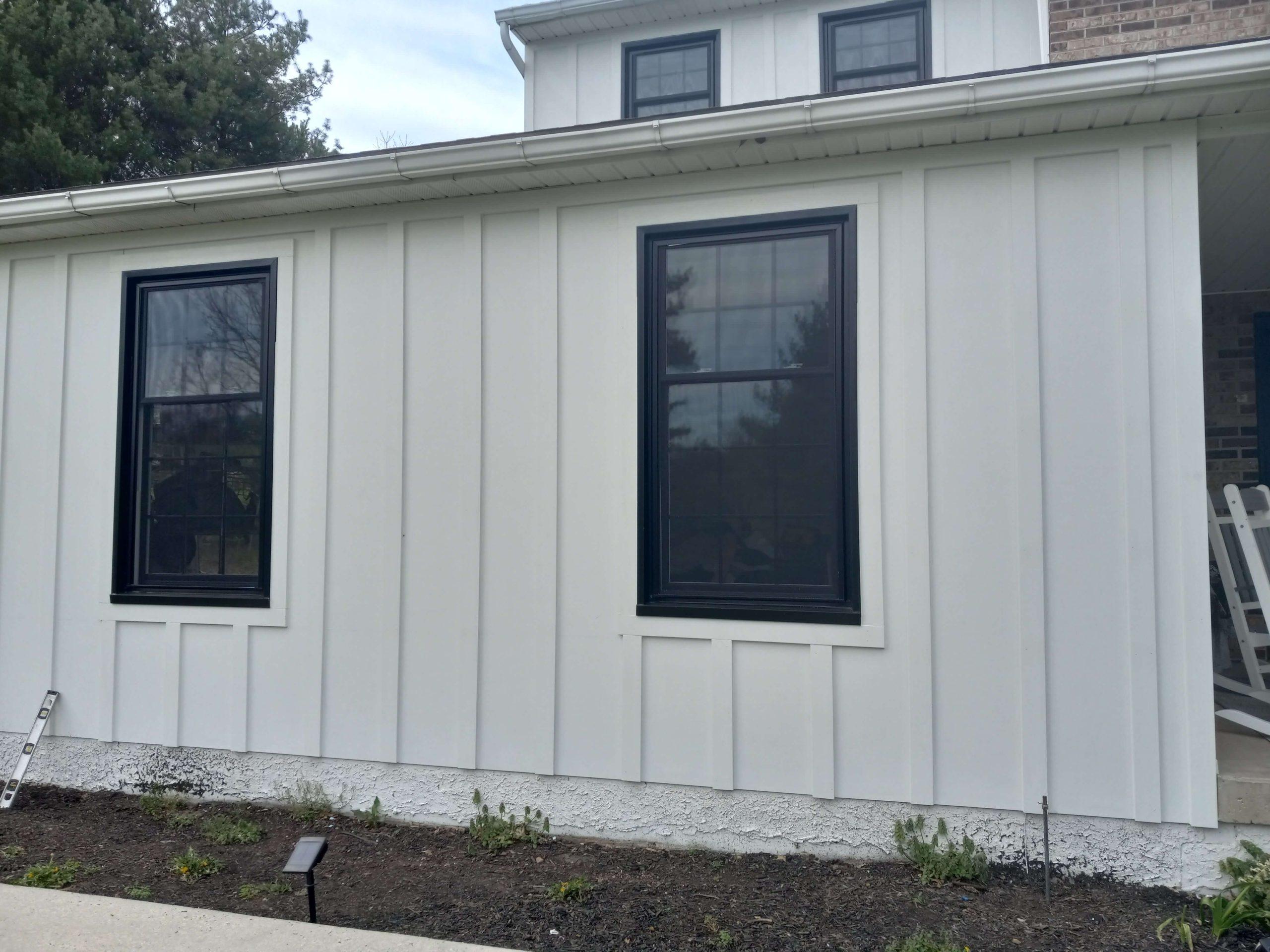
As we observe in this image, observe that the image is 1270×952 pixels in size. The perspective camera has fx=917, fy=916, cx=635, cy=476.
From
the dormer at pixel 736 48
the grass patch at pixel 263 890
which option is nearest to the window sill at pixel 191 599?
the grass patch at pixel 263 890

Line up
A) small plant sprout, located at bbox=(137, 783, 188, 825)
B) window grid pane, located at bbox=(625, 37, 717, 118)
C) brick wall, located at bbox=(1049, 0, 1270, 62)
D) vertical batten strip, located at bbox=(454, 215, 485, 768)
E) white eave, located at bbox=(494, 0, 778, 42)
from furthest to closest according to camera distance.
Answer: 1. window grid pane, located at bbox=(625, 37, 717, 118)
2. white eave, located at bbox=(494, 0, 778, 42)
3. brick wall, located at bbox=(1049, 0, 1270, 62)
4. small plant sprout, located at bbox=(137, 783, 188, 825)
5. vertical batten strip, located at bbox=(454, 215, 485, 768)

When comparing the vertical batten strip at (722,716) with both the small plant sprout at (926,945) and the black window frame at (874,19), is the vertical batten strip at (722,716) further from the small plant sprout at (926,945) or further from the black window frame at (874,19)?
the black window frame at (874,19)

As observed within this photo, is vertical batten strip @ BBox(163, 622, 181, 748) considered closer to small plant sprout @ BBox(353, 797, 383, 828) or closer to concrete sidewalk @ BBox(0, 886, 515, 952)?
small plant sprout @ BBox(353, 797, 383, 828)

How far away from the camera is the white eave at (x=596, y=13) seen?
8.45 m

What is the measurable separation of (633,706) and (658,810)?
462 mm

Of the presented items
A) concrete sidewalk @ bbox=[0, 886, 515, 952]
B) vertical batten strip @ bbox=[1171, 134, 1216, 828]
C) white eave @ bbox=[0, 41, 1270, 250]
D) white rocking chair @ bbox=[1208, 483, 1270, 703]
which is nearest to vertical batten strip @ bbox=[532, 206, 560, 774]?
white eave @ bbox=[0, 41, 1270, 250]

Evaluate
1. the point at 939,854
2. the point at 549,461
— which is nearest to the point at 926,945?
the point at 939,854

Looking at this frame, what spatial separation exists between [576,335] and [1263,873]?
3.38m

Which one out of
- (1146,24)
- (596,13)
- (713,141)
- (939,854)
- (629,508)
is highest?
(596,13)

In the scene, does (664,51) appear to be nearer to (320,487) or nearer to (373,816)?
(320,487)

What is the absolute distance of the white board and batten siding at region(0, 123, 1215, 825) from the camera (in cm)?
358

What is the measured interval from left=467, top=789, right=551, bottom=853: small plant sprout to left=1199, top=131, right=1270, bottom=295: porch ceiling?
402 centimetres

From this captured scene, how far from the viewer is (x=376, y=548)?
4.48 m

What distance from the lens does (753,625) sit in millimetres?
3924
